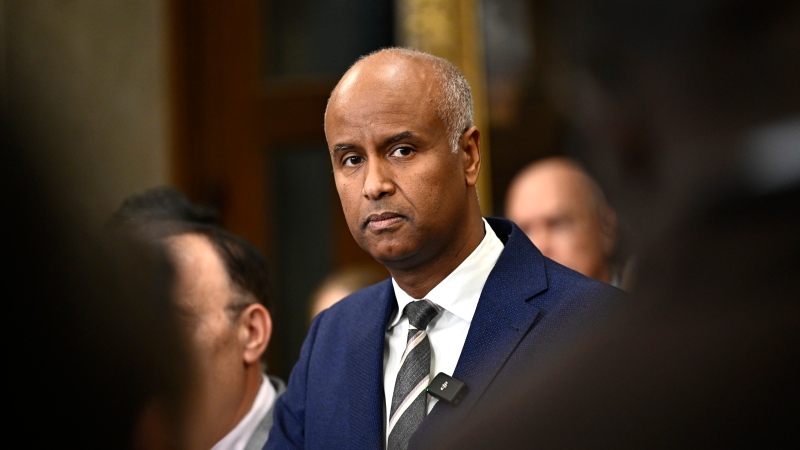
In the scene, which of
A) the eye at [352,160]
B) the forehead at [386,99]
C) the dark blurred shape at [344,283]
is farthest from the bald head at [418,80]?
the dark blurred shape at [344,283]

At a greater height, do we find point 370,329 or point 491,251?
point 491,251

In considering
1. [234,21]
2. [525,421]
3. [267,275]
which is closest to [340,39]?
[234,21]

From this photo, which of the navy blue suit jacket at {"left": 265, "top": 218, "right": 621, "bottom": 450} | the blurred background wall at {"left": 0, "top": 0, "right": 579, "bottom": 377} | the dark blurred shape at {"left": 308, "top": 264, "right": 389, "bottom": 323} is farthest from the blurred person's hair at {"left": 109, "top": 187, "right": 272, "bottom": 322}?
the blurred background wall at {"left": 0, "top": 0, "right": 579, "bottom": 377}

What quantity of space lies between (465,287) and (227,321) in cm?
80

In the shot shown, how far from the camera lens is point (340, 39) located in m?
5.91

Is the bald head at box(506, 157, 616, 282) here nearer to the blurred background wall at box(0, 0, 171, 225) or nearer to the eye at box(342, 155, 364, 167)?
the eye at box(342, 155, 364, 167)

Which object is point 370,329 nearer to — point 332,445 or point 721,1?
point 332,445

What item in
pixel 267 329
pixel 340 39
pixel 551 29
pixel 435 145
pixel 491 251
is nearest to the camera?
pixel 435 145

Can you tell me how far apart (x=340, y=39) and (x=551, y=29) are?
1475 mm

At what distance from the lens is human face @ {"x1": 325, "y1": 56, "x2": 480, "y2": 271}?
1845 millimetres

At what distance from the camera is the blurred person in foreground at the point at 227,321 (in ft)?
7.82

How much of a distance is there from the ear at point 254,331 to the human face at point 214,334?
2 centimetres

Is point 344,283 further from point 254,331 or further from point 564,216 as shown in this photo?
point 254,331

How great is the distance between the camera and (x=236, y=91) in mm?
6066
